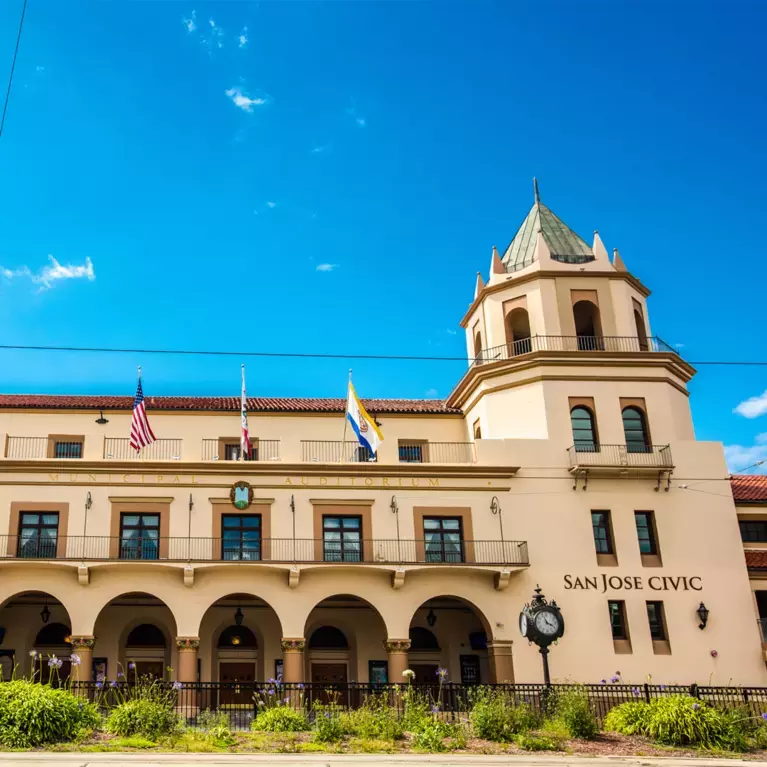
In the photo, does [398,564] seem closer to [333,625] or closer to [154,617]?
[333,625]

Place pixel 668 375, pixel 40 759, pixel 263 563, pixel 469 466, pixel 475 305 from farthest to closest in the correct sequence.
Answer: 1. pixel 475 305
2. pixel 668 375
3. pixel 469 466
4. pixel 263 563
5. pixel 40 759

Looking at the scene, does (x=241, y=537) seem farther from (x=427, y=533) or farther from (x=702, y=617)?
(x=702, y=617)

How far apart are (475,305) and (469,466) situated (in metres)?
8.01

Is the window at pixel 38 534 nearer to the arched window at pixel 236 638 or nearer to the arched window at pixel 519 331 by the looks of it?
the arched window at pixel 236 638

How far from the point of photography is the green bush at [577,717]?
61.3ft

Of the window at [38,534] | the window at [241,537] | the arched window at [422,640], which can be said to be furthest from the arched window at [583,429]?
the window at [38,534]

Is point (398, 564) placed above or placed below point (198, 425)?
below

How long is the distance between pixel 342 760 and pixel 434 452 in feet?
67.9

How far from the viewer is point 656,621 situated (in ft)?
102

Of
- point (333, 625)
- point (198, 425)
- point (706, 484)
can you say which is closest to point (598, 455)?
point (706, 484)

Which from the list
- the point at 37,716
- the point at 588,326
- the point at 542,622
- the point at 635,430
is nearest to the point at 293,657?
the point at 542,622

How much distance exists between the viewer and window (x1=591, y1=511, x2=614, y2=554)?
31.9m

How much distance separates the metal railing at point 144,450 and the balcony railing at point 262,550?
3.48m

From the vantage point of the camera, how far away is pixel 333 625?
33.6 m
